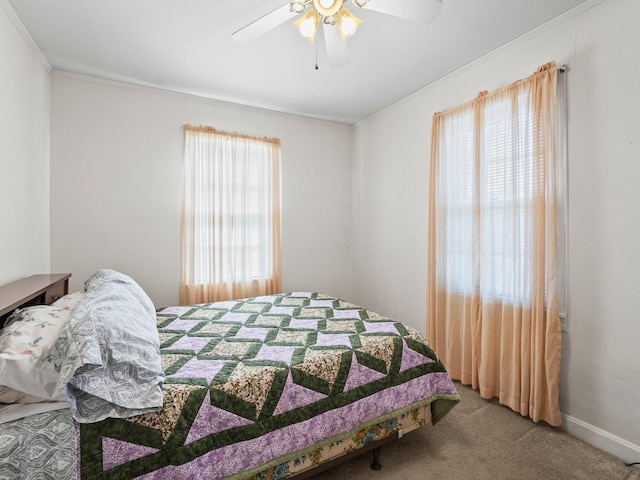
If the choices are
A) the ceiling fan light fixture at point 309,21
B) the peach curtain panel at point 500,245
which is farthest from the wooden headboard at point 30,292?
the peach curtain panel at point 500,245

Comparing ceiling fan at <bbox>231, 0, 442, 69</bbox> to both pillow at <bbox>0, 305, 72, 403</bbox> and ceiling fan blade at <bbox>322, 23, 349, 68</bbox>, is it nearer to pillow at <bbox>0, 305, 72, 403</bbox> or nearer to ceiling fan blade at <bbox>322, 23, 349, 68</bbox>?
ceiling fan blade at <bbox>322, 23, 349, 68</bbox>

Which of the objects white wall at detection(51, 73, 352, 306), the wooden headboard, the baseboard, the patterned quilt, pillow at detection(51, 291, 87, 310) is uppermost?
white wall at detection(51, 73, 352, 306)

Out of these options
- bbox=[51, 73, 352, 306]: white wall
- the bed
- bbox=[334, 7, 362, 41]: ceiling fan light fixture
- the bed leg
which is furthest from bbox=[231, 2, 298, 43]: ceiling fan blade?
the bed leg

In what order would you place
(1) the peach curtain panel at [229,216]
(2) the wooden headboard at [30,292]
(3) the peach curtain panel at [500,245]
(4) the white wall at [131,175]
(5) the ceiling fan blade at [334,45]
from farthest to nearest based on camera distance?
1. (1) the peach curtain panel at [229,216]
2. (4) the white wall at [131,175]
3. (3) the peach curtain panel at [500,245]
4. (5) the ceiling fan blade at [334,45]
5. (2) the wooden headboard at [30,292]

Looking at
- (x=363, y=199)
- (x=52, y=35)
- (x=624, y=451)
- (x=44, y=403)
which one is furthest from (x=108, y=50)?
(x=624, y=451)

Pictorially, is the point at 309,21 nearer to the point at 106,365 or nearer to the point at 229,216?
the point at 106,365

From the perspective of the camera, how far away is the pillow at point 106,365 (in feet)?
3.92

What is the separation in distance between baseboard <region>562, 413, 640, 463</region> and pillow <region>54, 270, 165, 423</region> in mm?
2500

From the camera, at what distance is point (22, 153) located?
223cm

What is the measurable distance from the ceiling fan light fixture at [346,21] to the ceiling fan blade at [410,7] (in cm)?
9

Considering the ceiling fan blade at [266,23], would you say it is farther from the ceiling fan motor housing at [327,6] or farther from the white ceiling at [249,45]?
the white ceiling at [249,45]

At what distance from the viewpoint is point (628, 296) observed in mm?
1871

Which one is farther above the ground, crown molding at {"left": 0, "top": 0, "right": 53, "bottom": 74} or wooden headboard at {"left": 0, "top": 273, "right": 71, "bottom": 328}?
crown molding at {"left": 0, "top": 0, "right": 53, "bottom": 74}

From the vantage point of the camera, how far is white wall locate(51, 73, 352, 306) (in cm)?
285
